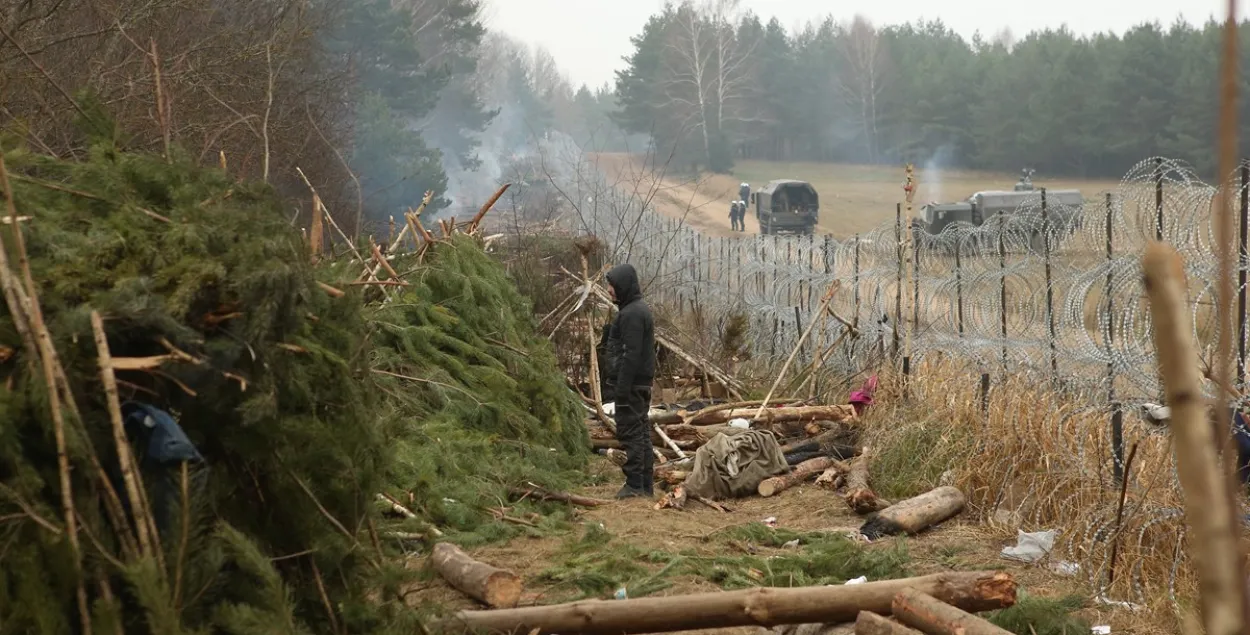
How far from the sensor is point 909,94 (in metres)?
73.6

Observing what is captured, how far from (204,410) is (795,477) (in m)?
6.92

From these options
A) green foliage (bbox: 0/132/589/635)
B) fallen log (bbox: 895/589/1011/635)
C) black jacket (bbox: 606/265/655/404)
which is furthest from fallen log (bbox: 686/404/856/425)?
green foliage (bbox: 0/132/589/635)

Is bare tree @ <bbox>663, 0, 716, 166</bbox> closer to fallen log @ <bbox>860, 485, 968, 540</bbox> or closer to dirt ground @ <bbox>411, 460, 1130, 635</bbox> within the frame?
dirt ground @ <bbox>411, 460, 1130, 635</bbox>

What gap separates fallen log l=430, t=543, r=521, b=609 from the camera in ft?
18.8

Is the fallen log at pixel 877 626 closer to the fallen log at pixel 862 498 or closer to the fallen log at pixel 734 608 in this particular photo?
the fallen log at pixel 734 608

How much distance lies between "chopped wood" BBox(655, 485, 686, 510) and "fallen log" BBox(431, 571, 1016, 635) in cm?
407

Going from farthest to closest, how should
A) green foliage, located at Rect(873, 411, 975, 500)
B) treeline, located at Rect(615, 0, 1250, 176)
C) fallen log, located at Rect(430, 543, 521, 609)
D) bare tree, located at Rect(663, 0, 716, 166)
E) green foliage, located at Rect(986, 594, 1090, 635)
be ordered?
bare tree, located at Rect(663, 0, 716, 166) < treeline, located at Rect(615, 0, 1250, 176) < green foliage, located at Rect(873, 411, 975, 500) < fallen log, located at Rect(430, 543, 521, 609) < green foliage, located at Rect(986, 594, 1090, 635)

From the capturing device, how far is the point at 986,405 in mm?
8789

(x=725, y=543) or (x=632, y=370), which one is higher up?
(x=632, y=370)

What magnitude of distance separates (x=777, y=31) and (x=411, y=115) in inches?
1458

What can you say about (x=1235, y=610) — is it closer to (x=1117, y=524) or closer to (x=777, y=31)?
(x=1117, y=524)

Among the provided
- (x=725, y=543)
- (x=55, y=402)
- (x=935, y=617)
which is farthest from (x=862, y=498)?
(x=55, y=402)

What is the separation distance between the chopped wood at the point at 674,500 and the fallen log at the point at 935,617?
4.21 metres

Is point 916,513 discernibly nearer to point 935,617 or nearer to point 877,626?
point 877,626
